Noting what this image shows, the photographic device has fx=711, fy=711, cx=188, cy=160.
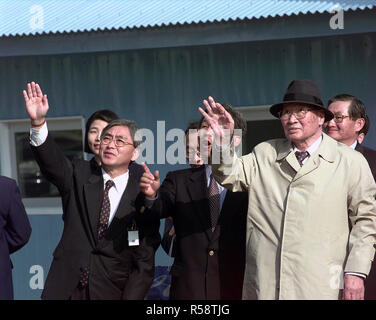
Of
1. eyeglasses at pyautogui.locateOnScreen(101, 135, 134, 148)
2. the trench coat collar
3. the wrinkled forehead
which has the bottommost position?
the trench coat collar

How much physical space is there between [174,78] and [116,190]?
314 cm

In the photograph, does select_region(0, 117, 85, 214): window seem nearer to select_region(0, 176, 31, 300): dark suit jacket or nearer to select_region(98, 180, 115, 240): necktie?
select_region(0, 176, 31, 300): dark suit jacket

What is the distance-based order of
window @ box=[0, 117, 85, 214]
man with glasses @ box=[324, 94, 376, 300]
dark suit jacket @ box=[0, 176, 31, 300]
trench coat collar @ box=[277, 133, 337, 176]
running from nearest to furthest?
1. trench coat collar @ box=[277, 133, 337, 176]
2. dark suit jacket @ box=[0, 176, 31, 300]
3. man with glasses @ box=[324, 94, 376, 300]
4. window @ box=[0, 117, 85, 214]

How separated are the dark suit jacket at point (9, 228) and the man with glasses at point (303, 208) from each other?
1.47m

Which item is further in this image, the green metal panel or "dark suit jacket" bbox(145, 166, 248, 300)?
the green metal panel

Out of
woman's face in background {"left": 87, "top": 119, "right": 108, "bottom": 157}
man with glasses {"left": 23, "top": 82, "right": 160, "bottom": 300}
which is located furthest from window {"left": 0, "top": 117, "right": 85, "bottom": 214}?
man with glasses {"left": 23, "top": 82, "right": 160, "bottom": 300}

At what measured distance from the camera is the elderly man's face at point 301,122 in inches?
159

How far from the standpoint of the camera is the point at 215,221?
14.1 ft

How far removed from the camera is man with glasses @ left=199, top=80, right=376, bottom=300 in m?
3.88

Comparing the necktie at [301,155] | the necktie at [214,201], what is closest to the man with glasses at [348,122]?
the necktie at [301,155]

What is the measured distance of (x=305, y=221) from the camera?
153 inches

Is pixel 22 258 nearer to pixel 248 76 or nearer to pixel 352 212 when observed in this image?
pixel 248 76

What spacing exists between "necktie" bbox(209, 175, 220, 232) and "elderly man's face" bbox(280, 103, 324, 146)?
23.0 inches

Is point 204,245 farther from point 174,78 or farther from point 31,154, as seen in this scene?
point 31,154
